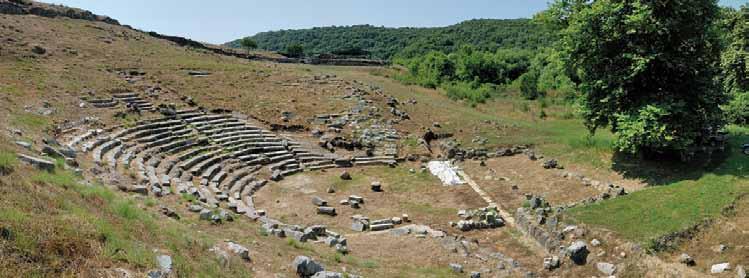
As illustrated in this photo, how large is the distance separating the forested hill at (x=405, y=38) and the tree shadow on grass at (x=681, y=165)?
63.0 m

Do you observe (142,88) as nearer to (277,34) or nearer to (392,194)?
(392,194)

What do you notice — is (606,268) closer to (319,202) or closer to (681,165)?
(319,202)

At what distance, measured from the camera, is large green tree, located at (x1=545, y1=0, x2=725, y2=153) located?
16.7m

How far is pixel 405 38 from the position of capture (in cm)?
10856

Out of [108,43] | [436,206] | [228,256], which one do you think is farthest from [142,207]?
[108,43]

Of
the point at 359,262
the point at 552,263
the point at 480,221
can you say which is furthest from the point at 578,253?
the point at 359,262

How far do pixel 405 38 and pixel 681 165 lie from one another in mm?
93484

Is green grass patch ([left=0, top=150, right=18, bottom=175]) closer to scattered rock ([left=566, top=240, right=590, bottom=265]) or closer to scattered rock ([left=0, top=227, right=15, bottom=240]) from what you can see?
scattered rock ([left=0, top=227, right=15, bottom=240])

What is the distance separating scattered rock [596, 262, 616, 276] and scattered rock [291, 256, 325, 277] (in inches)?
239

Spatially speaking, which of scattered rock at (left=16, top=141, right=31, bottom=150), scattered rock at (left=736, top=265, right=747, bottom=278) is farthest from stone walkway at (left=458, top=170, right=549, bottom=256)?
scattered rock at (left=16, top=141, right=31, bottom=150)

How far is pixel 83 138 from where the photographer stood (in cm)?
1659

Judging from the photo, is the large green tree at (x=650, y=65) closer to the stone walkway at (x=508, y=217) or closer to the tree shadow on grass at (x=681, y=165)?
the tree shadow on grass at (x=681, y=165)

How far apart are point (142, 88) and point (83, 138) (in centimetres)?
964

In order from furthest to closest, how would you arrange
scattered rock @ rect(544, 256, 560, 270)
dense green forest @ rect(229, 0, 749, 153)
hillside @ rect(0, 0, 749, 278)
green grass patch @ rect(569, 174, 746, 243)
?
dense green forest @ rect(229, 0, 749, 153), green grass patch @ rect(569, 174, 746, 243), scattered rock @ rect(544, 256, 560, 270), hillside @ rect(0, 0, 749, 278)
